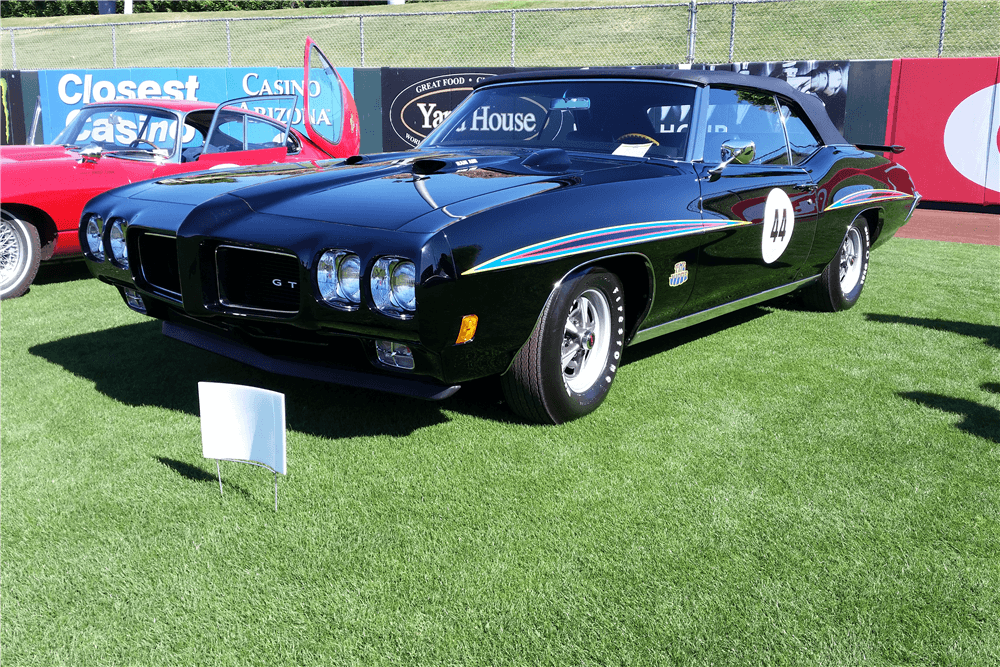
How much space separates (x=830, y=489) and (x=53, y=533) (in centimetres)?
248

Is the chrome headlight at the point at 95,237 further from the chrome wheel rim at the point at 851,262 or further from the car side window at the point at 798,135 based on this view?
the chrome wheel rim at the point at 851,262

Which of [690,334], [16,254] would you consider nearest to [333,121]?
[16,254]

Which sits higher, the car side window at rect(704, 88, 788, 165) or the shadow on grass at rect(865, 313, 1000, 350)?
the car side window at rect(704, 88, 788, 165)

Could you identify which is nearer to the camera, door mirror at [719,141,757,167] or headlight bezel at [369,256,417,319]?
headlight bezel at [369,256,417,319]

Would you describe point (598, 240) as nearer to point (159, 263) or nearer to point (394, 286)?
point (394, 286)

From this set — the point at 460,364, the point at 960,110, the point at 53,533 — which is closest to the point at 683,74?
the point at 460,364

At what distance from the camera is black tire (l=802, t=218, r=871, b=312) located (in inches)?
221

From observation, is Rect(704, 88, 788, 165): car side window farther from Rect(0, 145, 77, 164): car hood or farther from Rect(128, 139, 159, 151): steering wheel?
Rect(0, 145, 77, 164): car hood

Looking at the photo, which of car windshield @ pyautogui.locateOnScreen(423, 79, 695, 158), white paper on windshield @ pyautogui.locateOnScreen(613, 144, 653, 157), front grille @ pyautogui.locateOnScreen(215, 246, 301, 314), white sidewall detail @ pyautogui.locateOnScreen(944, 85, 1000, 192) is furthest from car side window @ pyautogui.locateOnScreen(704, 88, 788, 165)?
white sidewall detail @ pyautogui.locateOnScreen(944, 85, 1000, 192)

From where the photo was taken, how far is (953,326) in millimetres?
5375

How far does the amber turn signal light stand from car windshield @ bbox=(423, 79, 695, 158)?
152cm

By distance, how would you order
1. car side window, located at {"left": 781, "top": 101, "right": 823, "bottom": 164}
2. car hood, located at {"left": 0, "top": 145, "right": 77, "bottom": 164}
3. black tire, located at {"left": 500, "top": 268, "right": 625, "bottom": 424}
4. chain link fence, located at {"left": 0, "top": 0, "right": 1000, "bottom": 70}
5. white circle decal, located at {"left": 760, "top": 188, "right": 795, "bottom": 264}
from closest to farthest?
black tire, located at {"left": 500, "top": 268, "right": 625, "bottom": 424}, white circle decal, located at {"left": 760, "top": 188, "right": 795, "bottom": 264}, car side window, located at {"left": 781, "top": 101, "right": 823, "bottom": 164}, car hood, located at {"left": 0, "top": 145, "right": 77, "bottom": 164}, chain link fence, located at {"left": 0, "top": 0, "right": 1000, "bottom": 70}

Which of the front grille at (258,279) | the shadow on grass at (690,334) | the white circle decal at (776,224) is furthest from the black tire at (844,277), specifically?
the front grille at (258,279)

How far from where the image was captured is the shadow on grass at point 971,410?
11.7ft
